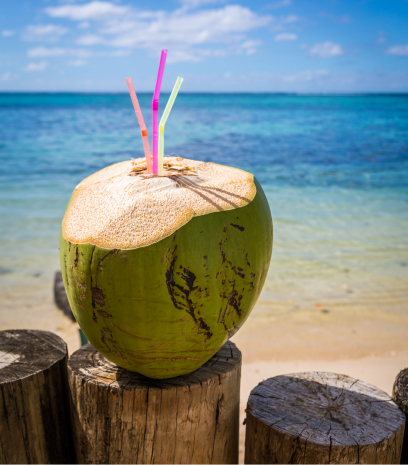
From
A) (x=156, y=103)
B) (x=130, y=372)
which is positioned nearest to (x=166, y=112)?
(x=156, y=103)

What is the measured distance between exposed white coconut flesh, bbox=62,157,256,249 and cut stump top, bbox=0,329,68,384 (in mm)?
507

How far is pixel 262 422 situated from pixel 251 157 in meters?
9.38

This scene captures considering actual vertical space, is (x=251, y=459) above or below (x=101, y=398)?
below

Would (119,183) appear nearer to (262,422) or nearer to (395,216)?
(262,422)

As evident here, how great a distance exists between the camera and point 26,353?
1.49 meters

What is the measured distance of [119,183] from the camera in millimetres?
1210

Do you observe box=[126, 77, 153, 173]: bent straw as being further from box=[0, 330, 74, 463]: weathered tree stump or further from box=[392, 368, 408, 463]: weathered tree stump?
box=[392, 368, 408, 463]: weathered tree stump

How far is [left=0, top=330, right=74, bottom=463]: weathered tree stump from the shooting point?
1351 millimetres

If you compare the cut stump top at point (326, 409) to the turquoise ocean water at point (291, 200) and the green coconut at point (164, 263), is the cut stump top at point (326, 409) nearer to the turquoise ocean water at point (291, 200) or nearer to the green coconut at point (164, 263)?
the green coconut at point (164, 263)

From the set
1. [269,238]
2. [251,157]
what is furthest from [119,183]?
[251,157]

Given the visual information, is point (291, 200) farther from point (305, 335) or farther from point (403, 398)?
point (403, 398)

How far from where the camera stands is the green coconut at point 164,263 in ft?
3.48

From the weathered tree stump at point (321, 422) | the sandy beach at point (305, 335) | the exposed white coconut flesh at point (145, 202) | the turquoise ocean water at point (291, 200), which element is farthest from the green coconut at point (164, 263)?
the turquoise ocean water at point (291, 200)

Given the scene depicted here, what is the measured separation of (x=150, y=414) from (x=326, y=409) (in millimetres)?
538
